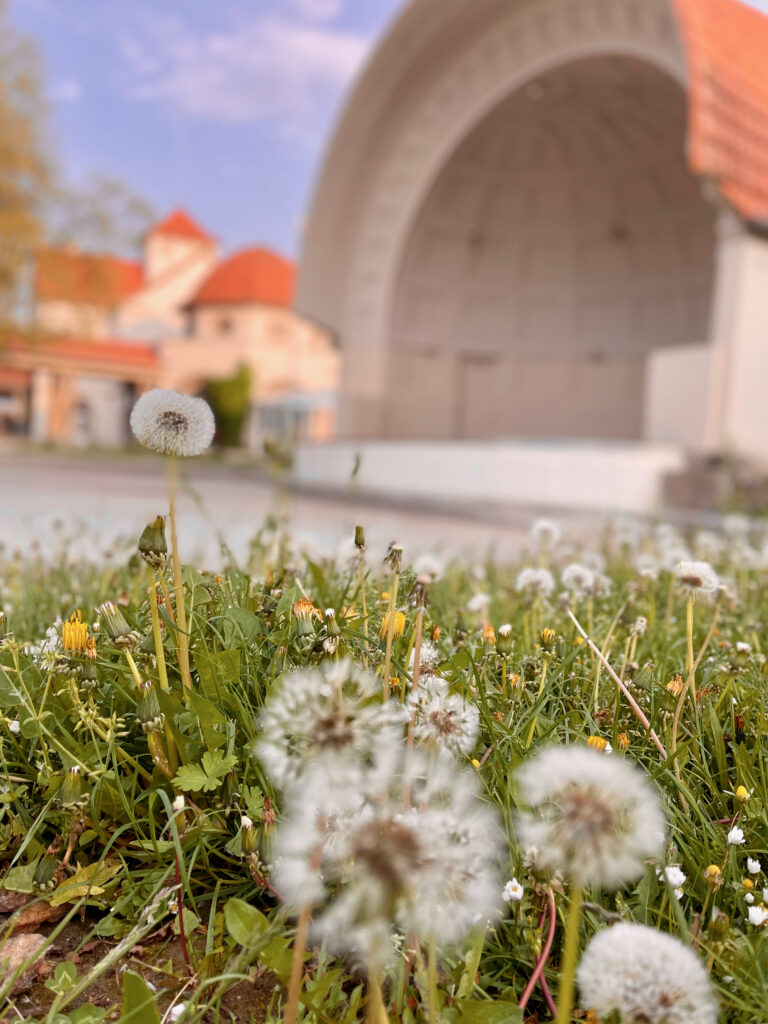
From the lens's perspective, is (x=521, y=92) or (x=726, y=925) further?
(x=521, y=92)

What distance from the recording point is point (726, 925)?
41.1 inches

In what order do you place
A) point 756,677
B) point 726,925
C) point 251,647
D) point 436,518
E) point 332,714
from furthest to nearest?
point 436,518 → point 756,677 → point 251,647 → point 726,925 → point 332,714

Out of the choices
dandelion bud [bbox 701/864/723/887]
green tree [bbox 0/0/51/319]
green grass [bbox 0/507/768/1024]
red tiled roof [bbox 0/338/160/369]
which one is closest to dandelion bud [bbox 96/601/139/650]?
green grass [bbox 0/507/768/1024]

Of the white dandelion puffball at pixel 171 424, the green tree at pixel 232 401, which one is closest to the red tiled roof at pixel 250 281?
the green tree at pixel 232 401

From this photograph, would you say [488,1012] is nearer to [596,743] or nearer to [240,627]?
[596,743]

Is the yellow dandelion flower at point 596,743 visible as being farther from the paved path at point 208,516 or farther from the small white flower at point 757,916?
the paved path at point 208,516

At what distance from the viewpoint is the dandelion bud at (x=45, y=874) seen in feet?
4.27

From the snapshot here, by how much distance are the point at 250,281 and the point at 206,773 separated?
41021 millimetres

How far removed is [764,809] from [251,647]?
2.80 ft

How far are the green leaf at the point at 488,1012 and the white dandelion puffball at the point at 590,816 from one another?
38 cm

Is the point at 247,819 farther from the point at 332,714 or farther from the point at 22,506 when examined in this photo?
the point at 22,506

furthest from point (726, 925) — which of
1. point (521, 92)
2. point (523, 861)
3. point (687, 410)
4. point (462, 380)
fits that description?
point (462, 380)

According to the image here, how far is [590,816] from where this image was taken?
0.68 meters

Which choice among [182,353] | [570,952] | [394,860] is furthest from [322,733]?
[182,353]
